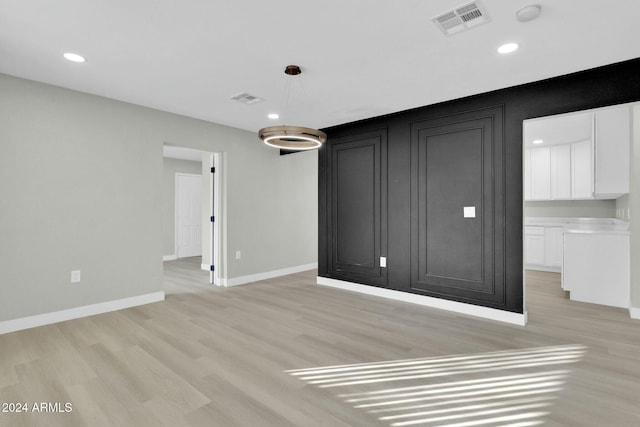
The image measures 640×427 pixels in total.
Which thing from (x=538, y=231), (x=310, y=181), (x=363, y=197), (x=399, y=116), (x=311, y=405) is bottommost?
(x=311, y=405)

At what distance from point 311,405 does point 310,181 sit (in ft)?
17.0

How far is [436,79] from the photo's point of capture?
3.35 metres

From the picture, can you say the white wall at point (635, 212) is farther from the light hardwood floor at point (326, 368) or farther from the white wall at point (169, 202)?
the white wall at point (169, 202)

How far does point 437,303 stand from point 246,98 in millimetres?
3562

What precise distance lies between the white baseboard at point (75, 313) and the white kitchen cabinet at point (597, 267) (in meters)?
5.71

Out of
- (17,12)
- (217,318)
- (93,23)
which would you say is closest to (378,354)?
(217,318)

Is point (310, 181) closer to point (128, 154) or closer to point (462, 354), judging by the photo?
point (128, 154)

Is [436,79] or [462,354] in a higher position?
[436,79]

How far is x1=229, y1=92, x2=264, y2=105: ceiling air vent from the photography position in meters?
3.82

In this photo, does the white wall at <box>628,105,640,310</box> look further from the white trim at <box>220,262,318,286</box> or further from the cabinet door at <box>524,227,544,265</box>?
A: the white trim at <box>220,262,318,286</box>

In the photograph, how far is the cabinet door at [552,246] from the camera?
20.2 ft

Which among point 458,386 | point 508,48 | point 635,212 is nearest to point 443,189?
point 508,48

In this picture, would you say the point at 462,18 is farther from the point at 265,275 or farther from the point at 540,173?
the point at 540,173

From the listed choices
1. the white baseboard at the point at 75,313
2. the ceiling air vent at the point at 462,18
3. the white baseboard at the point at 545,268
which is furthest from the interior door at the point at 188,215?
the white baseboard at the point at 545,268
